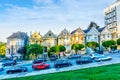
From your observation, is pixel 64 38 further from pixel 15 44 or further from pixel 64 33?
pixel 15 44

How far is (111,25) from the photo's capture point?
100 m

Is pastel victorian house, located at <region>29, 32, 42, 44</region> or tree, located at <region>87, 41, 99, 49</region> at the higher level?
pastel victorian house, located at <region>29, 32, 42, 44</region>

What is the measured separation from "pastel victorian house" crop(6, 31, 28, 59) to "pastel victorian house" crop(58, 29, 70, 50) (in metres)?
10.8

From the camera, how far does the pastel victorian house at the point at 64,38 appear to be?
260 ft

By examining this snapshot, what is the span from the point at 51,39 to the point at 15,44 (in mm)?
11028

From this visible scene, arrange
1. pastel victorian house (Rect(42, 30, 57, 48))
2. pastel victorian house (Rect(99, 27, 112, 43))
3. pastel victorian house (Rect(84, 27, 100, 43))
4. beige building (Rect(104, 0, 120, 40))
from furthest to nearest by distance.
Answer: beige building (Rect(104, 0, 120, 40)) < pastel victorian house (Rect(99, 27, 112, 43)) < pastel victorian house (Rect(84, 27, 100, 43)) < pastel victorian house (Rect(42, 30, 57, 48))

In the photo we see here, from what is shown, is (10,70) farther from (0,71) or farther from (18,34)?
(18,34)

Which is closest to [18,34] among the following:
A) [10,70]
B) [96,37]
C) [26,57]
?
[26,57]

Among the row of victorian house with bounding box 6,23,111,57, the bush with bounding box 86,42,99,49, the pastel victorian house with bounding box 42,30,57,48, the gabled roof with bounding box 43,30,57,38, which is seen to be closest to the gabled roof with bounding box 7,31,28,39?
the row of victorian house with bounding box 6,23,111,57

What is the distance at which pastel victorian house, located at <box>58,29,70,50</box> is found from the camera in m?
79.2

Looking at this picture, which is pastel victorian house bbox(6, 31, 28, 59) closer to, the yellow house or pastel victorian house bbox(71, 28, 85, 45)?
the yellow house

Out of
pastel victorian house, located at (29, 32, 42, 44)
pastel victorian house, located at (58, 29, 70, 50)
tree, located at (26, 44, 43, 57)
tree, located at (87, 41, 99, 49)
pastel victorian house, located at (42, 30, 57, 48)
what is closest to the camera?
tree, located at (26, 44, 43, 57)

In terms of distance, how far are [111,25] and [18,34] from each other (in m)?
38.6

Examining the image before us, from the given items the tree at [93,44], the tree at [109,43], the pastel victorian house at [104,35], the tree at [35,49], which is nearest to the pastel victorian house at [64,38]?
the tree at [93,44]
